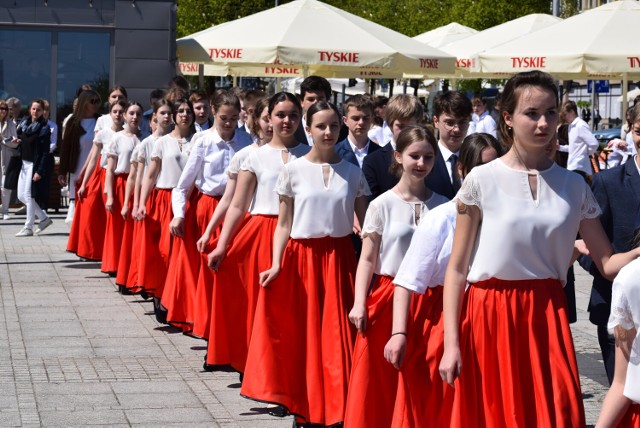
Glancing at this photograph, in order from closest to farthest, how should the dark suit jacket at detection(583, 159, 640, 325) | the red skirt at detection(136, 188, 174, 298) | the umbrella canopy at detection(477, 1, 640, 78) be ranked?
1. the dark suit jacket at detection(583, 159, 640, 325)
2. the red skirt at detection(136, 188, 174, 298)
3. the umbrella canopy at detection(477, 1, 640, 78)

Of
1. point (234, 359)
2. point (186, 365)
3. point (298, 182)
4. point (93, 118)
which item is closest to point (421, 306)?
point (298, 182)

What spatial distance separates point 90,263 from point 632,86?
55893 mm

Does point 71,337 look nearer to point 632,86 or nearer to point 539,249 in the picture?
point 539,249

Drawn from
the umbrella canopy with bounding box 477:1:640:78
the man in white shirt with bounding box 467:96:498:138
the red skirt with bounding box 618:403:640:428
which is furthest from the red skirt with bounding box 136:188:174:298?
the man in white shirt with bounding box 467:96:498:138

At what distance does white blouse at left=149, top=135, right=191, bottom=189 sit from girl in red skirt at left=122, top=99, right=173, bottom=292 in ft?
1.07

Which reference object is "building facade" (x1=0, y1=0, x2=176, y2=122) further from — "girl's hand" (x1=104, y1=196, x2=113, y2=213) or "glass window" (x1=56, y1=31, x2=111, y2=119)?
"girl's hand" (x1=104, y1=196, x2=113, y2=213)

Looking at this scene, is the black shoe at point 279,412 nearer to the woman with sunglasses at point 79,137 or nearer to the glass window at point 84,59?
the woman with sunglasses at point 79,137

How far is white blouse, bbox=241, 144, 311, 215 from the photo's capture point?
8.05m

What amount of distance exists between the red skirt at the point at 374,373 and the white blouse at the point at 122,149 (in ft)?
24.9

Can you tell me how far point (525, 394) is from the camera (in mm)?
4879

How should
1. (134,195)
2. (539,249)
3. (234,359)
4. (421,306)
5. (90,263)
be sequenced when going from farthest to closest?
(90,263), (134,195), (234,359), (421,306), (539,249)

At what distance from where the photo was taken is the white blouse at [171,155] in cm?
1123

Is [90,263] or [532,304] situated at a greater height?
[532,304]

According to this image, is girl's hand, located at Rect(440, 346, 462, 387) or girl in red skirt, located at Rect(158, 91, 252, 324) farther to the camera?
girl in red skirt, located at Rect(158, 91, 252, 324)
